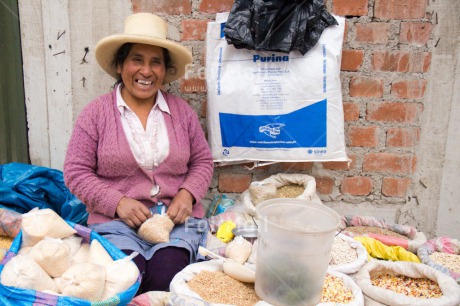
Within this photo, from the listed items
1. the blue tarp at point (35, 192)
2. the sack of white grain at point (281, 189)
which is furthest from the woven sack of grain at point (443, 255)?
the blue tarp at point (35, 192)

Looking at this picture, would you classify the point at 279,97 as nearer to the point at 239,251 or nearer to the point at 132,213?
the point at 239,251

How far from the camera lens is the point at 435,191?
8.14 ft

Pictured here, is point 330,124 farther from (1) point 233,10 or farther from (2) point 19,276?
(2) point 19,276

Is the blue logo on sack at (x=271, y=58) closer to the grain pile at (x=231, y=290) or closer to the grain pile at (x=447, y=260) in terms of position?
the grain pile at (x=231, y=290)

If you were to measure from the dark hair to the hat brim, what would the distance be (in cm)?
1

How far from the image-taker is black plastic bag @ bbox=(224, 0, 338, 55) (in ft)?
6.90

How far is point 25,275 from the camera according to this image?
127cm

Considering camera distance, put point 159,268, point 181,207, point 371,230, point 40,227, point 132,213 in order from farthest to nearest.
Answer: point 371,230 < point 181,207 < point 132,213 < point 159,268 < point 40,227

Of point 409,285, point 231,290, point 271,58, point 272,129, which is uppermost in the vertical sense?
point 271,58

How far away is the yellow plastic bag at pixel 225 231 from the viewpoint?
2.10 metres

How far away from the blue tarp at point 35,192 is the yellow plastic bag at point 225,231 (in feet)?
2.65

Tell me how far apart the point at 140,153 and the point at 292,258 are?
98 cm

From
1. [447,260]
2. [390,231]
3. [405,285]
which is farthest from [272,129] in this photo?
[447,260]

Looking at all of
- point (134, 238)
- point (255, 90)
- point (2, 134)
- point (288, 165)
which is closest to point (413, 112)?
point (288, 165)
